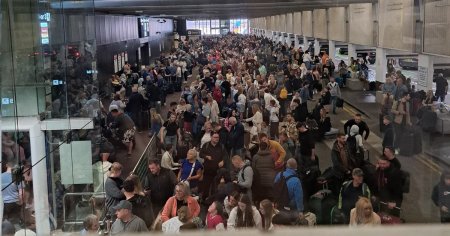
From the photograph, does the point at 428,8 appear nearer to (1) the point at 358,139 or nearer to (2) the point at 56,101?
(1) the point at 358,139

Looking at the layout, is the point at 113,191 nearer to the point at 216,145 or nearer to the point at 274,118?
the point at 216,145

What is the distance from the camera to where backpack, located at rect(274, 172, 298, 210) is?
251 inches

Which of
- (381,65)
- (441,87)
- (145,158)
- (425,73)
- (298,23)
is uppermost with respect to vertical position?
(298,23)

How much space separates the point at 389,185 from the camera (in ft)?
22.1

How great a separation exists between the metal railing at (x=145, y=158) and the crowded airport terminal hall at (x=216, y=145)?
51mm

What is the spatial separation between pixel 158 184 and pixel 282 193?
5.20ft

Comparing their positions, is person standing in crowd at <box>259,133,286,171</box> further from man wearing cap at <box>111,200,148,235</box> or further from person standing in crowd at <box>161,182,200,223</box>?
man wearing cap at <box>111,200,148,235</box>

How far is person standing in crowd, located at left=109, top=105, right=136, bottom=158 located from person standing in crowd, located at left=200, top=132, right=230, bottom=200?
370 cm

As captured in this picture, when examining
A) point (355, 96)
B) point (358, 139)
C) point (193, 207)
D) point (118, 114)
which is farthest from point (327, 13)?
point (193, 207)

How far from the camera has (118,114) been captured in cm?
1209

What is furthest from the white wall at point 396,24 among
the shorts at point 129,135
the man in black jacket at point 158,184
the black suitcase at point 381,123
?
the man in black jacket at point 158,184

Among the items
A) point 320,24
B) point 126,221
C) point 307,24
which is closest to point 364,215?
point 126,221

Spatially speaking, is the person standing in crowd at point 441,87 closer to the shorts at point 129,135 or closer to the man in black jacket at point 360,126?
the man in black jacket at point 360,126

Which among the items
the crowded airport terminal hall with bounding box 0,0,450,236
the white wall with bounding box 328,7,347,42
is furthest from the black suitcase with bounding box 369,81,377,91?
the white wall with bounding box 328,7,347,42
